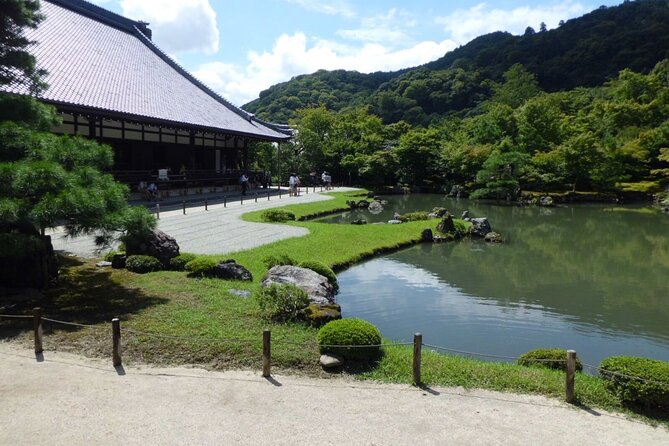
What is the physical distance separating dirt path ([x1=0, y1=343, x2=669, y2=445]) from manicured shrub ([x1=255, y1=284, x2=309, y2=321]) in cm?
219

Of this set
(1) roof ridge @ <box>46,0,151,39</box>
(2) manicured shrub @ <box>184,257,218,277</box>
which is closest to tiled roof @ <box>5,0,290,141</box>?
(1) roof ridge @ <box>46,0,151,39</box>

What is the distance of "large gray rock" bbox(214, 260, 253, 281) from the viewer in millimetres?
12516

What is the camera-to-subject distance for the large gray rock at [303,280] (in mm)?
11159

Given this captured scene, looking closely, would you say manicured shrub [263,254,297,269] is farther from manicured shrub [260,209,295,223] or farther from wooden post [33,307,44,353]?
manicured shrub [260,209,295,223]

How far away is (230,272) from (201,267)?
736 mm

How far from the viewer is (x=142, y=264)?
1274 centimetres

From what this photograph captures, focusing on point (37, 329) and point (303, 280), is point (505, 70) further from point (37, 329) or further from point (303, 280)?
point (37, 329)

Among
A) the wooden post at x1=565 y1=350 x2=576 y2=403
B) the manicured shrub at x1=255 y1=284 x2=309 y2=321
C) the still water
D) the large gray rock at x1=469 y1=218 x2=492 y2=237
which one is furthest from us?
the large gray rock at x1=469 y1=218 x2=492 y2=237

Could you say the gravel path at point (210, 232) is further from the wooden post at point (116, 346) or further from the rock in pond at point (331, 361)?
the rock in pond at point (331, 361)

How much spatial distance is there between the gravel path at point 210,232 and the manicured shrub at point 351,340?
855 centimetres

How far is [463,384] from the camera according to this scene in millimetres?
7227

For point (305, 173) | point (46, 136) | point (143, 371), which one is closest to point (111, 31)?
point (305, 173)

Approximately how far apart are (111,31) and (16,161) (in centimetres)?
2698

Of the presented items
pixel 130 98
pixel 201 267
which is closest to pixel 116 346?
pixel 201 267
